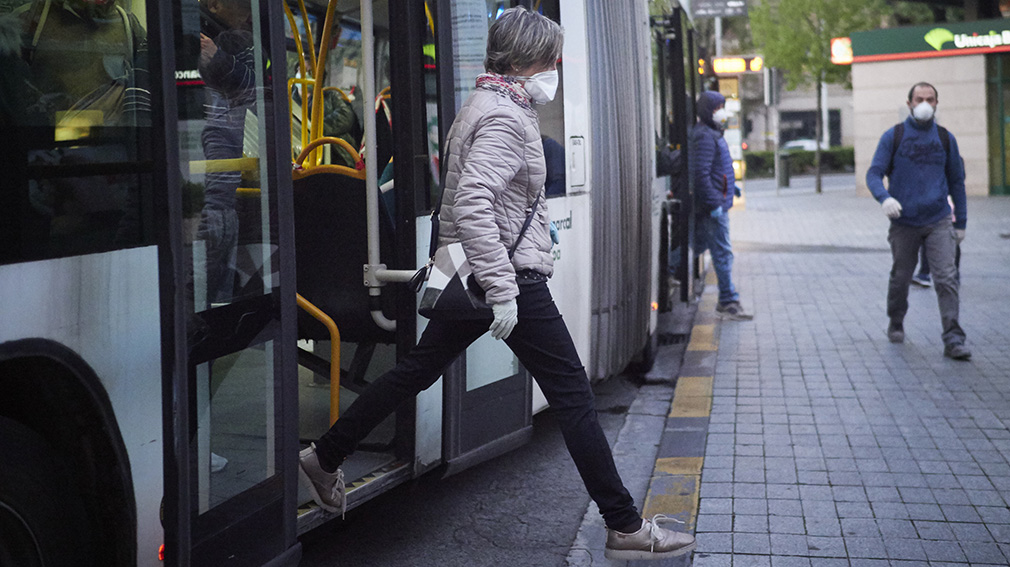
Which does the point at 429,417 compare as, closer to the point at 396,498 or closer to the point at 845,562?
the point at 396,498

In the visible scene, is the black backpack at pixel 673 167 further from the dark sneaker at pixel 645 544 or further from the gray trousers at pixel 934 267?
the dark sneaker at pixel 645 544

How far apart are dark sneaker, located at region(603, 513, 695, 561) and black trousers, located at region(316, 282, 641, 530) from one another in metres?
0.07

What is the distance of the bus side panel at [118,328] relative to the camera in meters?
2.38

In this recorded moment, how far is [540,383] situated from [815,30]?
33.6 metres

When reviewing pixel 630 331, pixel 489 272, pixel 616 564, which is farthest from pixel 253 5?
pixel 630 331

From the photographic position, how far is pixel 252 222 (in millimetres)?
3068

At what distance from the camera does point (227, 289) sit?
2.97 m

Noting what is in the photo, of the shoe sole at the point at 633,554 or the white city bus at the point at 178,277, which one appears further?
the shoe sole at the point at 633,554

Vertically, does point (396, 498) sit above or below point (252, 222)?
below

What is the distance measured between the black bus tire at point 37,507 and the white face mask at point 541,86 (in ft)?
6.14

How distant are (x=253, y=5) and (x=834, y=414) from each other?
13.6 ft

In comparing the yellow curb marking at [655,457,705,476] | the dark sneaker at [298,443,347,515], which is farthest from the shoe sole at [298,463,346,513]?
the yellow curb marking at [655,457,705,476]

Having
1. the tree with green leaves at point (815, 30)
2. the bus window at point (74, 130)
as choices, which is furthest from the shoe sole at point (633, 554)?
the tree with green leaves at point (815, 30)

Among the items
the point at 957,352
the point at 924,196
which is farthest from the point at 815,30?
the point at 957,352
